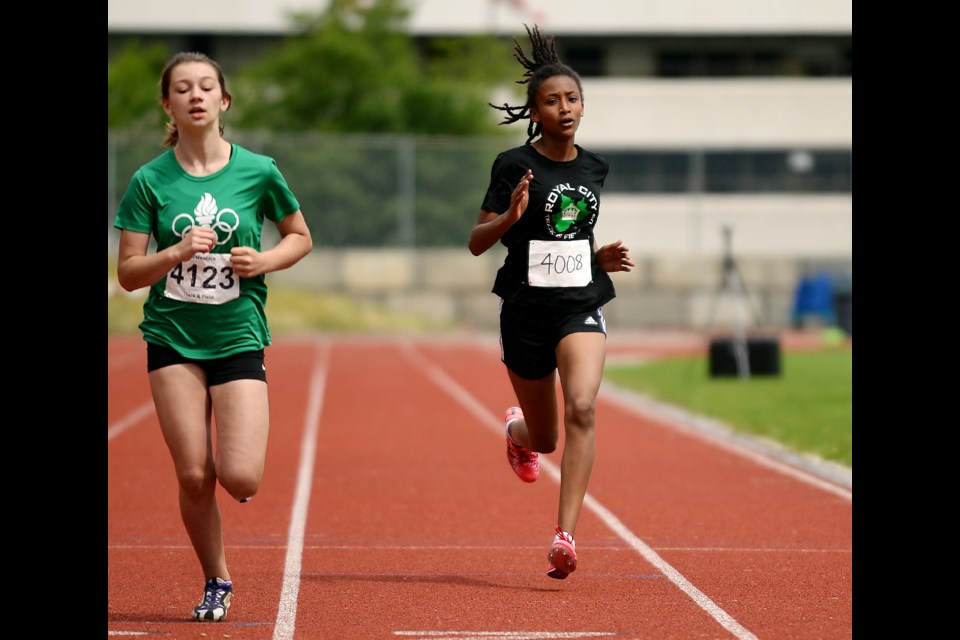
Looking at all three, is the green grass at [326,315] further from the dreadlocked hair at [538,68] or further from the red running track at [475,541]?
the dreadlocked hair at [538,68]

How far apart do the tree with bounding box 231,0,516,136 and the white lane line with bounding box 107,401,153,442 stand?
27470 mm

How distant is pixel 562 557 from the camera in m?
6.86

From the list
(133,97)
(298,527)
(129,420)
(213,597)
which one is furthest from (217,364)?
(133,97)

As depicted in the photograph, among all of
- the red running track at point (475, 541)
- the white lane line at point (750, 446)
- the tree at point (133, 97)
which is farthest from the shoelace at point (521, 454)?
the tree at point (133, 97)

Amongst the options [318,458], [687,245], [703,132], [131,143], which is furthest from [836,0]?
[318,458]

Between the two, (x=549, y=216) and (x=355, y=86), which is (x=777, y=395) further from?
(x=355, y=86)

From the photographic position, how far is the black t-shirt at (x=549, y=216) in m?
7.13

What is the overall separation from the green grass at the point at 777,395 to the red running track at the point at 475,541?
0.58 metres

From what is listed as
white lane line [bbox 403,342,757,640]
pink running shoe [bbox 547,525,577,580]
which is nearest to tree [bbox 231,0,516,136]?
white lane line [bbox 403,342,757,640]

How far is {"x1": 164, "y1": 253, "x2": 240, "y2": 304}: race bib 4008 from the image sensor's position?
603 cm

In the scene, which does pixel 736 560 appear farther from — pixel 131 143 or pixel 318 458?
pixel 131 143

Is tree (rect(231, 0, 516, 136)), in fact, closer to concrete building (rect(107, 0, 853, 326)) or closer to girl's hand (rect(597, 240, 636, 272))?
concrete building (rect(107, 0, 853, 326))

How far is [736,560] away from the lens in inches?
311

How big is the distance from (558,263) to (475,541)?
2009 mm
